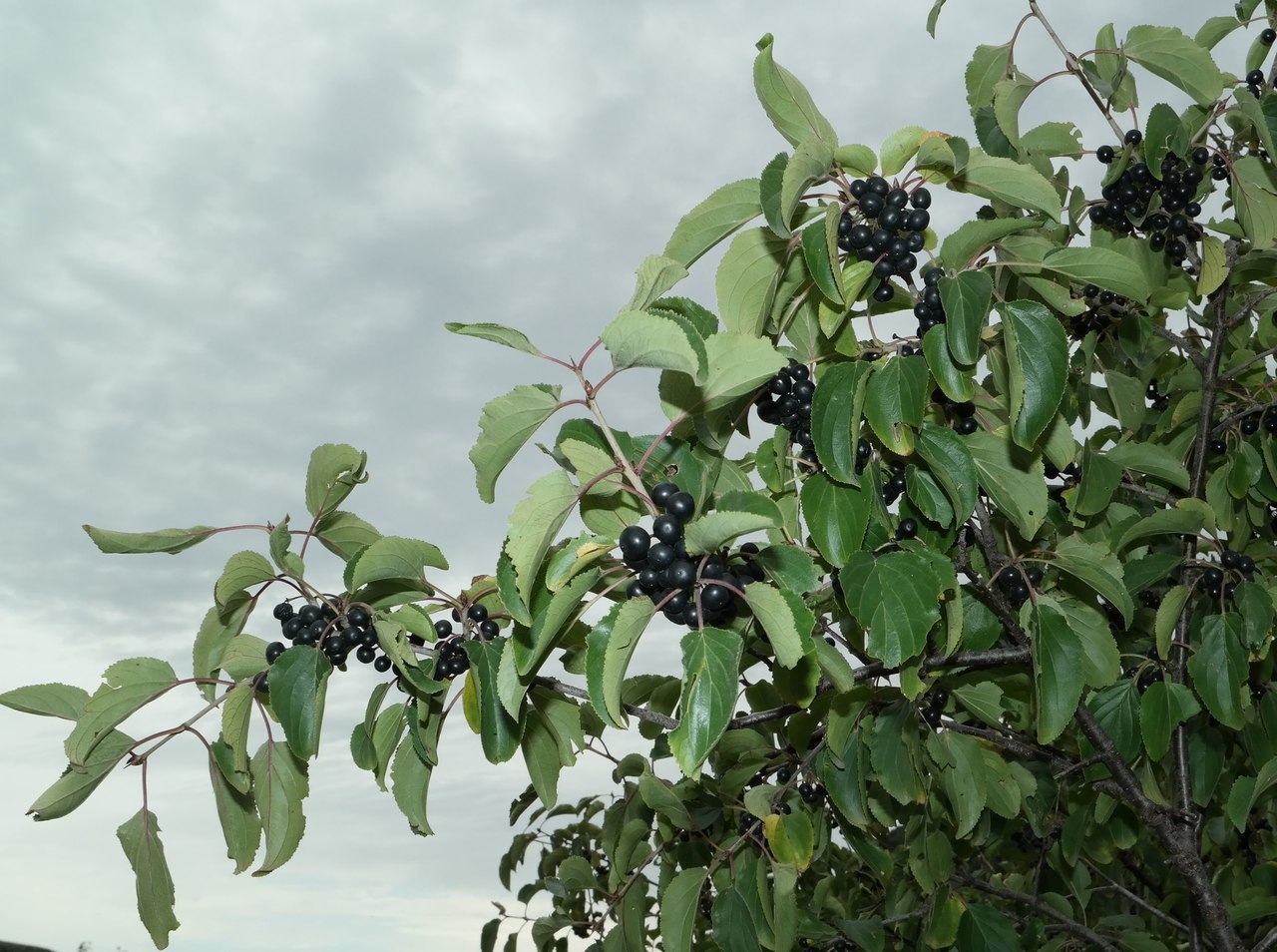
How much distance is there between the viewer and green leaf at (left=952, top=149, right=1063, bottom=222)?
91.6 inches

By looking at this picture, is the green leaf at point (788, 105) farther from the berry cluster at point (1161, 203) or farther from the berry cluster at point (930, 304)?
the berry cluster at point (1161, 203)

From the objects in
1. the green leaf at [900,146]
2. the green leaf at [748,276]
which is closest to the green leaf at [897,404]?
the green leaf at [748,276]

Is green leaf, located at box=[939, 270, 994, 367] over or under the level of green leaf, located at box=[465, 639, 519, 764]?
over

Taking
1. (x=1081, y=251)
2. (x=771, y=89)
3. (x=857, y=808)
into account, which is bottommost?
(x=857, y=808)

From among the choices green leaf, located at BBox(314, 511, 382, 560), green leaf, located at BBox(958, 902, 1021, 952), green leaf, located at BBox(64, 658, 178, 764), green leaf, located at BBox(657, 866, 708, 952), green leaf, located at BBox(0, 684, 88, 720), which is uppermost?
green leaf, located at BBox(314, 511, 382, 560)

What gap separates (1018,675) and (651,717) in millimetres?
1567

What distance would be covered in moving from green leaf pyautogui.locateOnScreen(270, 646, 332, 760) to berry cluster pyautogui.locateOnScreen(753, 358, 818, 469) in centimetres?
115

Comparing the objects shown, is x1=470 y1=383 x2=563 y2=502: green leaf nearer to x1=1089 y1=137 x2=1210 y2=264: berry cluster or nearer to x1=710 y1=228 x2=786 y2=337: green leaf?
x1=710 y1=228 x2=786 y2=337: green leaf

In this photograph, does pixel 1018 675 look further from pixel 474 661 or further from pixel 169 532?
pixel 169 532

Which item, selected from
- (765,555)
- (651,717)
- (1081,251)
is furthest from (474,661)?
(1081,251)

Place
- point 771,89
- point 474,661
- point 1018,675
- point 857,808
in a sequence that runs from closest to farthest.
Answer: point 771,89
point 474,661
point 857,808
point 1018,675

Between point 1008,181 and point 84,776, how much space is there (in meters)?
2.58

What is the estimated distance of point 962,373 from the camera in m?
2.26

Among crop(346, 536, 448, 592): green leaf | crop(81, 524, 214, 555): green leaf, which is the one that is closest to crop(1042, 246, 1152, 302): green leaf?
crop(346, 536, 448, 592): green leaf
